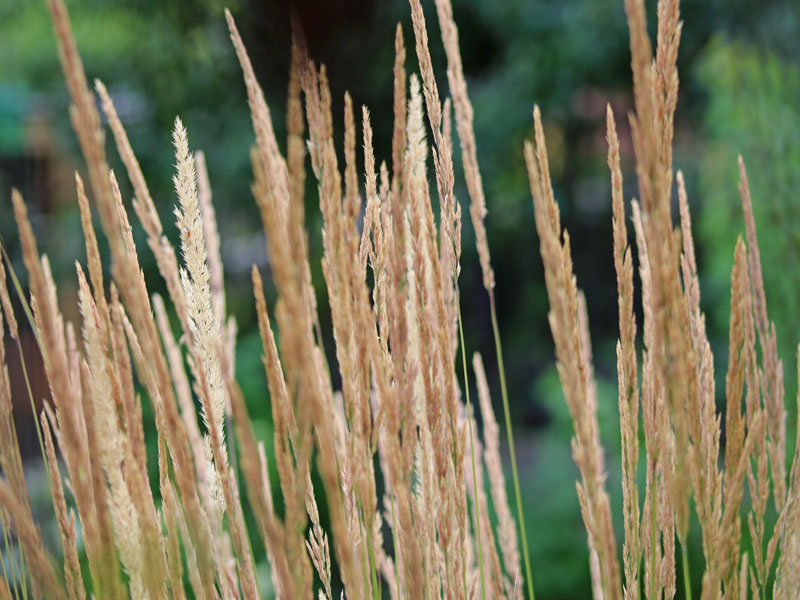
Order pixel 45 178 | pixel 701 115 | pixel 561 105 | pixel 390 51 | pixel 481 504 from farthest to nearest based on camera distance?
pixel 45 178 → pixel 701 115 → pixel 561 105 → pixel 390 51 → pixel 481 504

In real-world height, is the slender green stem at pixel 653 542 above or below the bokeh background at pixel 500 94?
below

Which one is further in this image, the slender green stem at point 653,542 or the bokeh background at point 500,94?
the bokeh background at point 500,94

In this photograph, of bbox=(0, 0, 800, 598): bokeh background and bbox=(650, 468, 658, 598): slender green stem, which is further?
bbox=(0, 0, 800, 598): bokeh background

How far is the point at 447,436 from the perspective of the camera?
3.03ft

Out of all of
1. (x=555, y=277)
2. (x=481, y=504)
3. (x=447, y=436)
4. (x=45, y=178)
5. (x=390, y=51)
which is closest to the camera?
(x=555, y=277)

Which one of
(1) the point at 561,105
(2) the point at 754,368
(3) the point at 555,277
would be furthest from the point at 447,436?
(1) the point at 561,105

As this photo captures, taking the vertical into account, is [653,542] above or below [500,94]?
below

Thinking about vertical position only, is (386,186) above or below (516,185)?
below

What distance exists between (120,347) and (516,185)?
463 cm

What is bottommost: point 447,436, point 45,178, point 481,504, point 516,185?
point 481,504

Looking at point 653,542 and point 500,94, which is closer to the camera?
point 653,542

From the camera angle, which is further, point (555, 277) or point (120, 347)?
point (120, 347)

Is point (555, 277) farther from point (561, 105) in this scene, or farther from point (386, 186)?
point (561, 105)

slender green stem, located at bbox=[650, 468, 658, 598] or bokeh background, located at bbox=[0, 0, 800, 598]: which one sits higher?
bokeh background, located at bbox=[0, 0, 800, 598]
